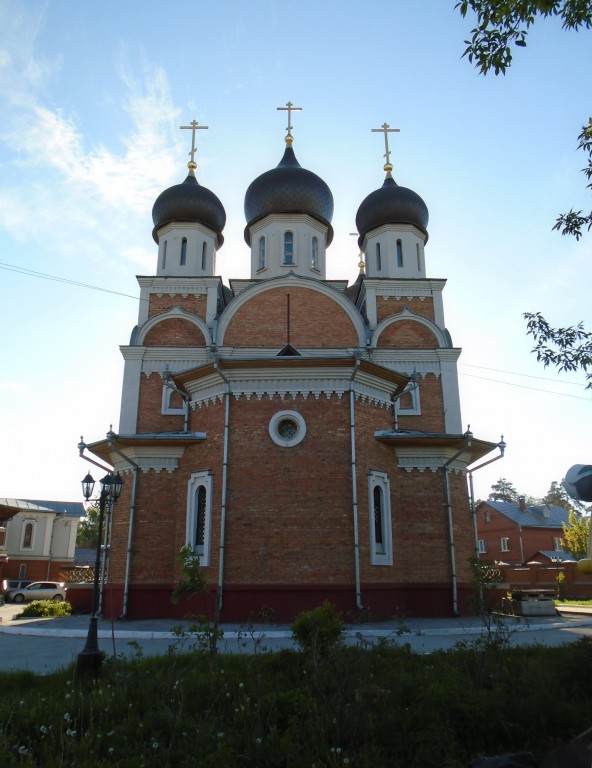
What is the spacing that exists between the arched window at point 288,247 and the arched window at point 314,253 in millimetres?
670

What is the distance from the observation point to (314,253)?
20406 mm

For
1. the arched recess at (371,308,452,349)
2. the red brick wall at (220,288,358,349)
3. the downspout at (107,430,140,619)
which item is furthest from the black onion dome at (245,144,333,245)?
the downspout at (107,430,140,619)

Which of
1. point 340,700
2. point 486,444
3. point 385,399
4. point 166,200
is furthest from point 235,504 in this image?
point 166,200

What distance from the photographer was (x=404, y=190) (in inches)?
825

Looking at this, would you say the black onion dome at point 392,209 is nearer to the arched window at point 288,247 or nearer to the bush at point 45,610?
the arched window at point 288,247

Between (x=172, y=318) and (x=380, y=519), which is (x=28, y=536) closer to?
(x=172, y=318)

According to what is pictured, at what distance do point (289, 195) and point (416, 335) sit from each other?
20.9 feet

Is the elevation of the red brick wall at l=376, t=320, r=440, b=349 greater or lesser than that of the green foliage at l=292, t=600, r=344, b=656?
greater

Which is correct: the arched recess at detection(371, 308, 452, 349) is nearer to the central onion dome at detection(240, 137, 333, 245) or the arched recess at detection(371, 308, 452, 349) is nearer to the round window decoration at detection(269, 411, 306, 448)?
the central onion dome at detection(240, 137, 333, 245)

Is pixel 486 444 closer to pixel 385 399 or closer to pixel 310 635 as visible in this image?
pixel 385 399

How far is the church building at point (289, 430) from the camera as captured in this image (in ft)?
40.8

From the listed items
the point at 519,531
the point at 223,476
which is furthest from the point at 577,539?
the point at 223,476

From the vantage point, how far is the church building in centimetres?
1244

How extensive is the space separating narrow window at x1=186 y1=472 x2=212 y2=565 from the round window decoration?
1.77m
